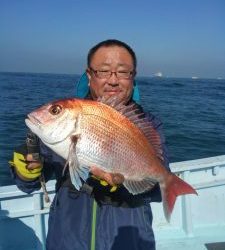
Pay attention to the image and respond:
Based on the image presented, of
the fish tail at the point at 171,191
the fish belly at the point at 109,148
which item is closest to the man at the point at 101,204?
the fish tail at the point at 171,191

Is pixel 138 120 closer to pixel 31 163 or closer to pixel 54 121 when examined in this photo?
pixel 54 121

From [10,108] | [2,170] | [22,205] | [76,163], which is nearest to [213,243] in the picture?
[22,205]

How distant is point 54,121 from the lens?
2275mm

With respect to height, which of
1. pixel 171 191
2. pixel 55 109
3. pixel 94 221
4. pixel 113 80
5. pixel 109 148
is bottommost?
pixel 94 221

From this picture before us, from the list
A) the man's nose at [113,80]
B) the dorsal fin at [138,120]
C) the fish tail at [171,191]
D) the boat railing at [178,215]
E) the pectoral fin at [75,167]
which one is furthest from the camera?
the boat railing at [178,215]

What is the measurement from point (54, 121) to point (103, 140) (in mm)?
Result: 314

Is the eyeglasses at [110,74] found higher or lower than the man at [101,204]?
higher

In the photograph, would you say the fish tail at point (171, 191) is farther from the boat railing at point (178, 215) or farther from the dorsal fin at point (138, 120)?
the boat railing at point (178, 215)

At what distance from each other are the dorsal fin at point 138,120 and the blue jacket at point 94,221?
0.60ft

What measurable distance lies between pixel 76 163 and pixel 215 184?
3.27 meters

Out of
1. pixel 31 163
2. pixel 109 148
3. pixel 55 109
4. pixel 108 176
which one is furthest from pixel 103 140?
pixel 31 163

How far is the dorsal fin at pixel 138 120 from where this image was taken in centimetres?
246

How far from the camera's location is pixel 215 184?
16.6ft

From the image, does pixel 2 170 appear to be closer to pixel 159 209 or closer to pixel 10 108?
pixel 159 209
